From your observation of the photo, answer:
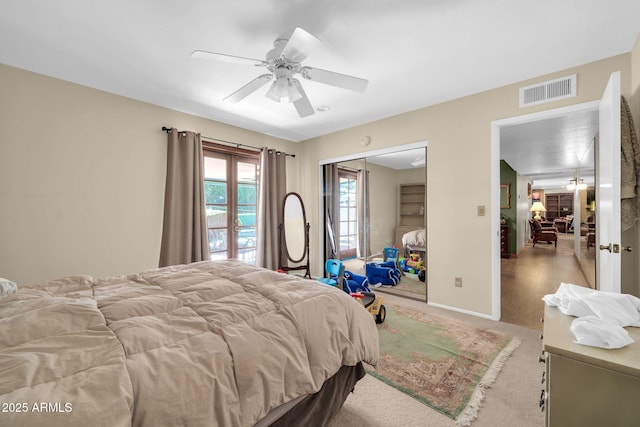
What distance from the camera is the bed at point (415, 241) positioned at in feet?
11.7

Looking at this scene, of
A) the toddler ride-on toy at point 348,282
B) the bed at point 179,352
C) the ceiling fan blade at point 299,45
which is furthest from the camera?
the toddler ride-on toy at point 348,282

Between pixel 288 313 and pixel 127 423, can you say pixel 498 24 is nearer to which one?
pixel 288 313

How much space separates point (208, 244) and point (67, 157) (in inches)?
65.2

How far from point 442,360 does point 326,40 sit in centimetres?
268

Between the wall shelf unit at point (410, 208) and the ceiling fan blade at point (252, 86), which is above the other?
the ceiling fan blade at point (252, 86)

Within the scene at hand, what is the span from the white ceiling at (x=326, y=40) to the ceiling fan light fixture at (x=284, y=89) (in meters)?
0.29

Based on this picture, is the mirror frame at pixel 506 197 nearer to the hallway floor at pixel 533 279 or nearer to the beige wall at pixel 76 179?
the hallway floor at pixel 533 279

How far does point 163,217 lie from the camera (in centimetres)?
324

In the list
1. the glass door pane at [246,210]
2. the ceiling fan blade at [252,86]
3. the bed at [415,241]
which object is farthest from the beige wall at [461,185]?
the glass door pane at [246,210]

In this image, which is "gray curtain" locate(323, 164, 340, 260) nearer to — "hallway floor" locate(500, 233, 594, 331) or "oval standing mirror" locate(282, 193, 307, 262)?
"oval standing mirror" locate(282, 193, 307, 262)

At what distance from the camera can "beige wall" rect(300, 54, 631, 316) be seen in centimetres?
292

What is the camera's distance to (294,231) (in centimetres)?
454

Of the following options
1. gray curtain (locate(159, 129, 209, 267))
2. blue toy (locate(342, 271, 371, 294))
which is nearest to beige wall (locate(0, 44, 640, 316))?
gray curtain (locate(159, 129, 209, 267))

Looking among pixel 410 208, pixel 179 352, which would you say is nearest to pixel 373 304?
pixel 410 208
